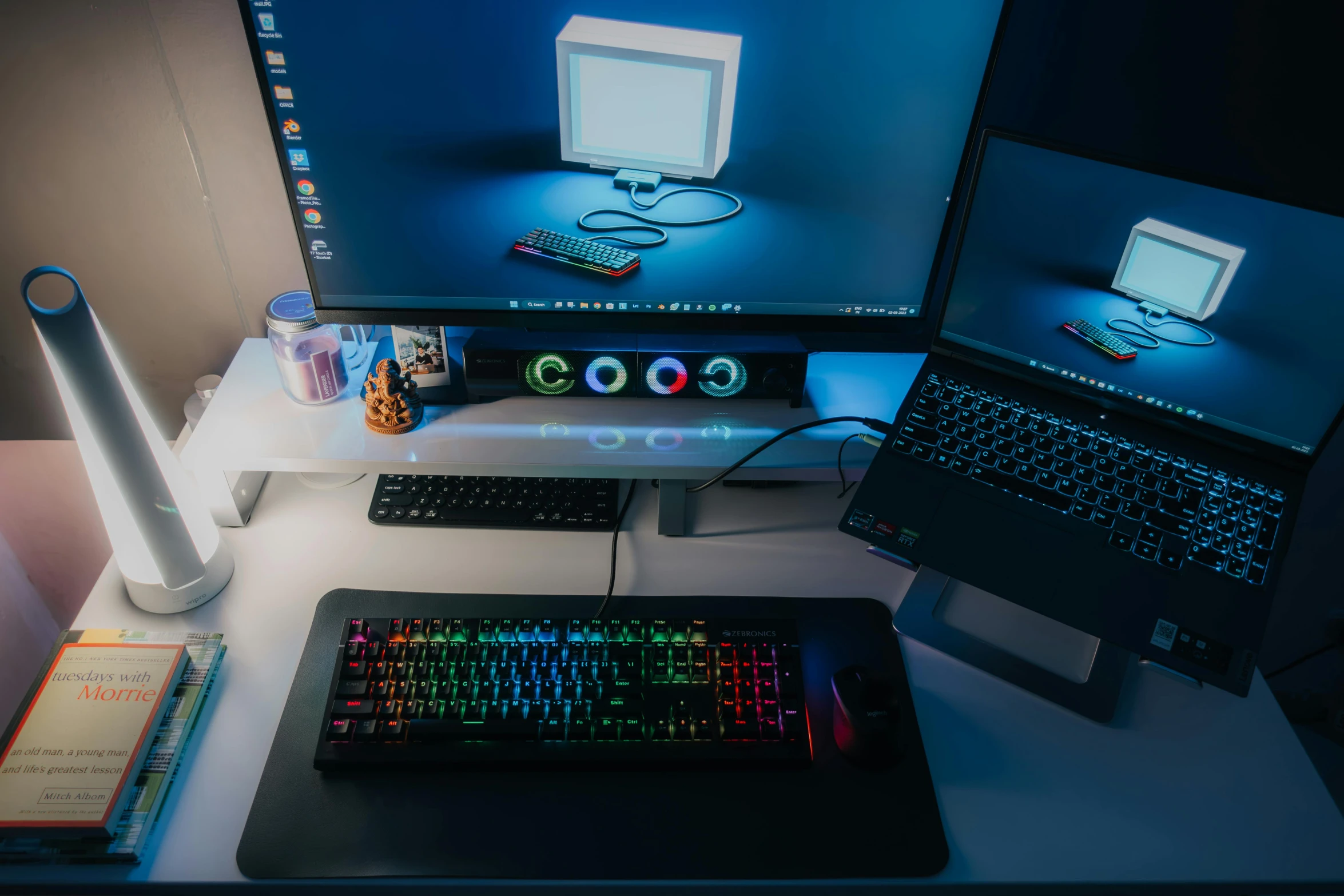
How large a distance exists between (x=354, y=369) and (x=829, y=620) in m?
0.70

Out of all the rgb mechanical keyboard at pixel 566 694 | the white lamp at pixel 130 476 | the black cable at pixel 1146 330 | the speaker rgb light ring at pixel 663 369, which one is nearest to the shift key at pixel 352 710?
the rgb mechanical keyboard at pixel 566 694

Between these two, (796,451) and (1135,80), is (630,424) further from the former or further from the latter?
(1135,80)

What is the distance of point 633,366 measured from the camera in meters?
0.98

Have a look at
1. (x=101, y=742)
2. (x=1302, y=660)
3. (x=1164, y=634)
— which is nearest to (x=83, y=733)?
(x=101, y=742)

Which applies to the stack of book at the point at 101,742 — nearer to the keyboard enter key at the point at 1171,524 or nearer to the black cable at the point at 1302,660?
the keyboard enter key at the point at 1171,524

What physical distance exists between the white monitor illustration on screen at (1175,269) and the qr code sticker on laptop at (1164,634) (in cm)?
33

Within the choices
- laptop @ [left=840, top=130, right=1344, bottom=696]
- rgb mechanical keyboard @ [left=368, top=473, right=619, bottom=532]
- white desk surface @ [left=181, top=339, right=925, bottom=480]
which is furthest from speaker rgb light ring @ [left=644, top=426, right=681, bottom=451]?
laptop @ [left=840, top=130, right=1344, bottom=696]

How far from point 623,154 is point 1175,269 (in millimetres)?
601

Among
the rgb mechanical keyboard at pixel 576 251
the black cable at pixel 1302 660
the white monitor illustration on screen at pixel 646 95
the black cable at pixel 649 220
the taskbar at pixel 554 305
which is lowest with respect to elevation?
the black cable at pixel 1302 660

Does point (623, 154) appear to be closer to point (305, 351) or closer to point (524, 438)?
point (524, 438)

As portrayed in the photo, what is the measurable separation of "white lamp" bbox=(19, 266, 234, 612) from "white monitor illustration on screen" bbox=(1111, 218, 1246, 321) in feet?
3.39

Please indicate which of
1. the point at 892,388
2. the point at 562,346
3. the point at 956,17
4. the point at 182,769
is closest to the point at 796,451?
the point at 892,388

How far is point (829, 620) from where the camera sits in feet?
3.08

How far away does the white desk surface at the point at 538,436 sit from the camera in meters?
0.93
